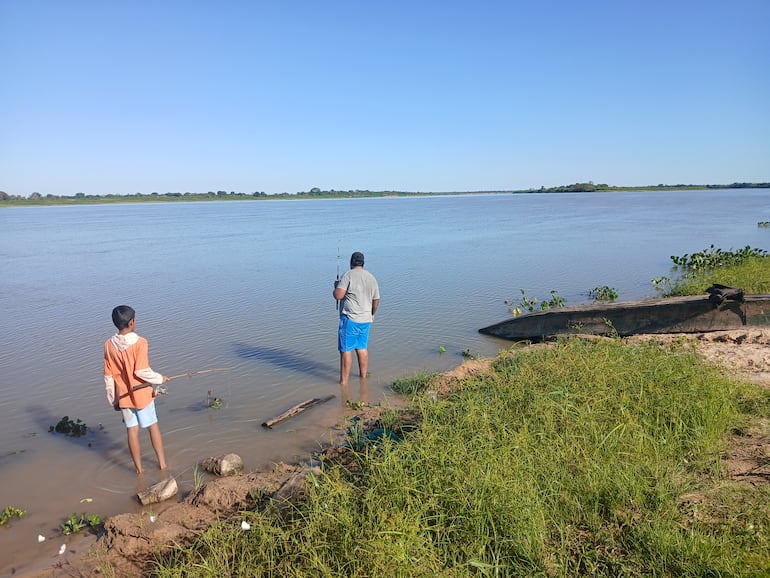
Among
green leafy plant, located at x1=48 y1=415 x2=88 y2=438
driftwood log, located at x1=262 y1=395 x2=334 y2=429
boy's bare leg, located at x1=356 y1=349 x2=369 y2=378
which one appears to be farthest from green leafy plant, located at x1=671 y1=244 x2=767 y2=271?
green leafy plant, located at x1=48 y1=415 x2=88 y2=438

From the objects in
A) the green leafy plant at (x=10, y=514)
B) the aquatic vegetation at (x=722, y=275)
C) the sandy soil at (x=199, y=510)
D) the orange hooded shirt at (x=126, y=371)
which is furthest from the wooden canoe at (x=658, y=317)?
the green leafy plant at (x=10, y=514)

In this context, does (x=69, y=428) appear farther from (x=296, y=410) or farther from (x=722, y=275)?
(x=722, y=275)

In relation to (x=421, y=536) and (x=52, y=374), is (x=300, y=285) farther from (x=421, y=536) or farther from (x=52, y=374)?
(x=421, y=536)

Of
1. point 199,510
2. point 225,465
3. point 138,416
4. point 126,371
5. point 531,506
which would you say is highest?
point 126,371

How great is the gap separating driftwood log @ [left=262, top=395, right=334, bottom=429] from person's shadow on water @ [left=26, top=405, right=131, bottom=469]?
60.2 inches

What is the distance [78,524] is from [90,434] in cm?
205

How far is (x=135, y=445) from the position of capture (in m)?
5.00

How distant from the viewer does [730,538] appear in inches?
112

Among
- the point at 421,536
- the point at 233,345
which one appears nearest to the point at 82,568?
the point at 421,536

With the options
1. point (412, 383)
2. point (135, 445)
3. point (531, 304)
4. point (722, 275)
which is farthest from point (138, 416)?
point (722, 275)

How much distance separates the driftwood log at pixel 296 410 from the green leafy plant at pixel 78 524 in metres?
2.07

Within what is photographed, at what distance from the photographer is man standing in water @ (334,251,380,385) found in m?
6.87

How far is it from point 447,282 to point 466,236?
15556 mm

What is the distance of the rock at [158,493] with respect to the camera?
461 cm
